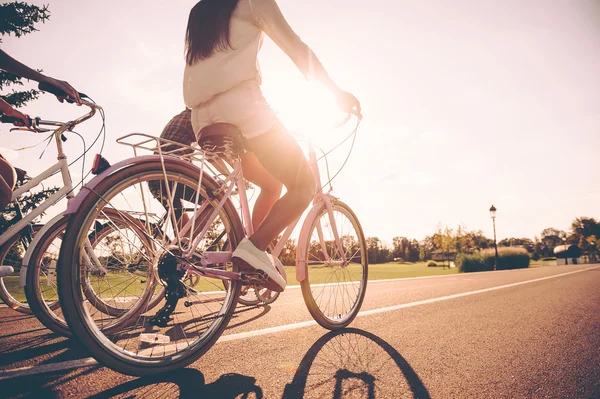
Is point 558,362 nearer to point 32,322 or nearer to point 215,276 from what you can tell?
point 215,276

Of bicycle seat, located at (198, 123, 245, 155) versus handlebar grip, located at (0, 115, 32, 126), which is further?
handlebar grip, located at (0, 115, 32, 126)

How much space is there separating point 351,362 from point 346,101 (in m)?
1.89

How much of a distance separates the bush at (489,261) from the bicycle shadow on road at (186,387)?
35069 mm

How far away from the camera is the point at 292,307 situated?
3.70 metres

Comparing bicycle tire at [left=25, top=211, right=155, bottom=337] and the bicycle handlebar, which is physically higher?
the bicycle handlebar

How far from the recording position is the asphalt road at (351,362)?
147 centimetres

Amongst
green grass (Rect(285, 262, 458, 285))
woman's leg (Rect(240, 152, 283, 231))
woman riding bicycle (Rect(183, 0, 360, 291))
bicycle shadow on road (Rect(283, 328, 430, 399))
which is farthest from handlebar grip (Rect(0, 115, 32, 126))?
green grass (Rect(285, 262, 458, 285))

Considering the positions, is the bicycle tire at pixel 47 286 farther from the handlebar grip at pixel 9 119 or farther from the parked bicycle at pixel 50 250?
the handlebar grip at pixel 9 119

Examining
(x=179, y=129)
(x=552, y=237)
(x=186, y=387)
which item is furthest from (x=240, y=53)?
(x=552, y=237)

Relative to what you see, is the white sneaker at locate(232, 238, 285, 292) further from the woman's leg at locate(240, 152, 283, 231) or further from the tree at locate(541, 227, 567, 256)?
the tree at locate(541, 227, 567, 256)

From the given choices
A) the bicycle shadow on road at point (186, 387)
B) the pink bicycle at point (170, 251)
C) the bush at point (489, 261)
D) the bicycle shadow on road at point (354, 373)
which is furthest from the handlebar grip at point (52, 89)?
the bush at point (489, 261)

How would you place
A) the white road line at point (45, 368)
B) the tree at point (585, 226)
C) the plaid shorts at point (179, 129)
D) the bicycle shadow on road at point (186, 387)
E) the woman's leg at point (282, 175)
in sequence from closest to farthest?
1. the bicycle shadow on road at point (186, 387)
2. the white road line at point (45, 368)
3. the woman's leg at point (282, 175)
4. the plaid shorts at point (179, 129)
5. the tree at point (585, 226)

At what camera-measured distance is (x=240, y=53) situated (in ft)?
6.56

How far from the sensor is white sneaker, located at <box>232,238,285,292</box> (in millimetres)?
1904
